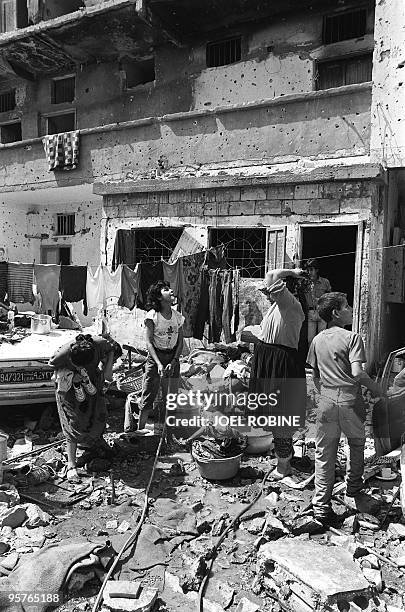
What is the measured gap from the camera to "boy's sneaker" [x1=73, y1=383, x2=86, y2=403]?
215 inches

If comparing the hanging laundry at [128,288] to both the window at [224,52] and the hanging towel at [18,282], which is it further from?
the window at [224,52]

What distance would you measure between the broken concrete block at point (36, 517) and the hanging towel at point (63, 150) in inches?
421

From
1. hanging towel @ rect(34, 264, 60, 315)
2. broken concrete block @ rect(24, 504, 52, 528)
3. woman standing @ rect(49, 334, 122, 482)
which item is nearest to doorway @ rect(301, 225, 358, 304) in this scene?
hanging towel @ rect(34, 264, 60, 315)

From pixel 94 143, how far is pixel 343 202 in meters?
7.37

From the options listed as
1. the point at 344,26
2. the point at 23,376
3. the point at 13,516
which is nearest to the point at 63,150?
the point at 344,26

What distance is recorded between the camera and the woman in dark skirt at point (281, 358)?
5.13 m

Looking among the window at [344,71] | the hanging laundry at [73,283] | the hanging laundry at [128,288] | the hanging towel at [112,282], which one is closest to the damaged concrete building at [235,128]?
the window at [344,71]

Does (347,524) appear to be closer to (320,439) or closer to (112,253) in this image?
(320,439)

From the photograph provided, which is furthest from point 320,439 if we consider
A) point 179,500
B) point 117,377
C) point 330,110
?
point 330,110

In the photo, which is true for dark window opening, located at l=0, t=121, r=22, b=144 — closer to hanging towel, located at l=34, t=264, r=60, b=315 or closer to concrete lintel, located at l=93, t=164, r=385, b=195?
concrete lintel, located at l=93, t=164, r=385, b=195

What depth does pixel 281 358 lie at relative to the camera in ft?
17.1

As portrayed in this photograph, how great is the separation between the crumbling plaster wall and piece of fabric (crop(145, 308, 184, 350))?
18.9ft

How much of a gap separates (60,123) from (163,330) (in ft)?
40.8

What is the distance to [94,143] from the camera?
42.2 feet
